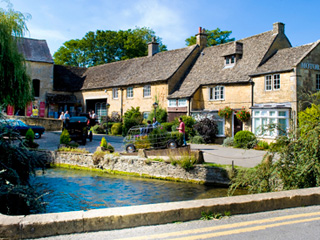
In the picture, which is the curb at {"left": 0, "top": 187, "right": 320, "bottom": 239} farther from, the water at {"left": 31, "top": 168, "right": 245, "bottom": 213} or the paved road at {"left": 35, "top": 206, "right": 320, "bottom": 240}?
the water at {"left": 31, "top": 168, "right": 245, "bottom": 213}

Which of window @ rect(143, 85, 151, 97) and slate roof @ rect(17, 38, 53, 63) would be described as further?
slate roof @ rect(17, 38, 53, 63)

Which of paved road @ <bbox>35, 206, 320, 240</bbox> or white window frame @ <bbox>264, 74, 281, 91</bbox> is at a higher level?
white window frame @ <bbox>264, 74, 281, 91</bbox>

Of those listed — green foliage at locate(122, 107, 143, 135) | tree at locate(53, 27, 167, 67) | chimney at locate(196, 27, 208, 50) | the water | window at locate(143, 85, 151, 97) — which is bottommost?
the water

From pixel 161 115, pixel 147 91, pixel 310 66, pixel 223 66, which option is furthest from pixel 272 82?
pixel 147 91

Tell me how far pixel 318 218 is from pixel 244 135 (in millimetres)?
16758

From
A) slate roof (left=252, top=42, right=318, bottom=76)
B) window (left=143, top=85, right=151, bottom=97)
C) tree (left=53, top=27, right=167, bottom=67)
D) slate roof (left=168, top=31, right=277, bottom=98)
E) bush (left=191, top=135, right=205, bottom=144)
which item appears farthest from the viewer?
tree (left=53, top=27, right=167, bottom=67)

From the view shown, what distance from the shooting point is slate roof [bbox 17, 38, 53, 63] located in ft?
124

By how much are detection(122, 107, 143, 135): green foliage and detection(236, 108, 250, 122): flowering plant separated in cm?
969

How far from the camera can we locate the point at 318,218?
560 cm

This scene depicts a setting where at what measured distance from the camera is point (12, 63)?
21.7 meters

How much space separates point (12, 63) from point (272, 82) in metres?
18.3

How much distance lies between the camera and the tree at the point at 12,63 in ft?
69.6

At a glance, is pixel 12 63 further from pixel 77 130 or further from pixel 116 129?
pixel 116 129

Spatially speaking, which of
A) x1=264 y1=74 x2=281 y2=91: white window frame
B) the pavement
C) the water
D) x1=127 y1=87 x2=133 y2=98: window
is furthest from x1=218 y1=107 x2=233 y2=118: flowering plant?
x1=127 y1=87 x2=133 y2=98: window
